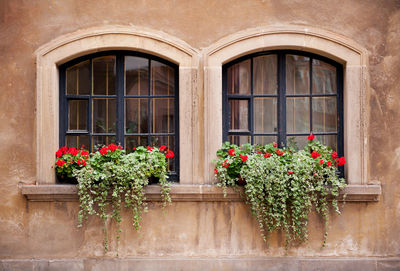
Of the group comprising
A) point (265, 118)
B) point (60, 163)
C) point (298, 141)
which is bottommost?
point (60, 163)

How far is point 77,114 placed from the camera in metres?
5.26

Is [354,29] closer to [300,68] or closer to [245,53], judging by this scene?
[300,68]

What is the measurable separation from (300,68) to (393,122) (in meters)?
1.41

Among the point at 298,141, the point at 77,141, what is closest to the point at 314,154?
the point at 298,141

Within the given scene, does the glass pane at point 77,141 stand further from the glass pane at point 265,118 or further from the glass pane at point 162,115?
the glass pane at point 265,118

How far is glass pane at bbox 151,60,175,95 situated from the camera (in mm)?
5242

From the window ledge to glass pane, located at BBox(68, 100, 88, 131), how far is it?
2.84 ft

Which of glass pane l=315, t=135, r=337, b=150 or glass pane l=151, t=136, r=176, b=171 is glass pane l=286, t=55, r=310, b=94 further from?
glass pane l=151, t=136, r=176, b=171

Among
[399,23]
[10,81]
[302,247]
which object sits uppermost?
[399,23]

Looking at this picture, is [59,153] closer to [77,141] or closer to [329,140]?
[77,141]

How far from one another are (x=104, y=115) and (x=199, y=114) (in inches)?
53.1

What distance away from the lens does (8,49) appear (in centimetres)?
501

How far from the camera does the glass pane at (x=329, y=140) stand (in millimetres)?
5202

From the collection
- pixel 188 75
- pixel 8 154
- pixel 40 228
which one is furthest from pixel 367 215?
pixel 8 154
